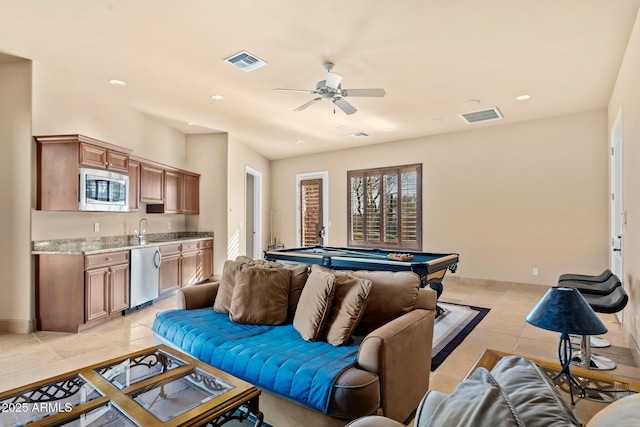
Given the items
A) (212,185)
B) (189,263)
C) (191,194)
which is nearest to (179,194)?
→ (191,194)

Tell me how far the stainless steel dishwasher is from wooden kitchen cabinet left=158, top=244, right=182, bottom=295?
11cm

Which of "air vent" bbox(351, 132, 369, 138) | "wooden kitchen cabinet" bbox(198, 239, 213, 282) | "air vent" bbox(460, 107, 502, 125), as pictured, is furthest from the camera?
"air vent" bbox(351, 132, 369, 138)

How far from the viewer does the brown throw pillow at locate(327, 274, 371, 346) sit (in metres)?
2.20

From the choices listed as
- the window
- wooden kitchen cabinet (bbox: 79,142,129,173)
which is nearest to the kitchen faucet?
wooden kitchen cabinet (bbox: 79,142,129,173)

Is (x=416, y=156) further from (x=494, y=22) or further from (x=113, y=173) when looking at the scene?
(x=113, y=173)

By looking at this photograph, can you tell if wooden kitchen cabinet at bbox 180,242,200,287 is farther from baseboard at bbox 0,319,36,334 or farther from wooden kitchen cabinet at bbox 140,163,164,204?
baseboard at bbox 0,319,36,334

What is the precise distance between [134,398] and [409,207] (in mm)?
6008

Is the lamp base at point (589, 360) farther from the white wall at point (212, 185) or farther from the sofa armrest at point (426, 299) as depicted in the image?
the white wall at point (212, 185)

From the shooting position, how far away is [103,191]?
174 inches

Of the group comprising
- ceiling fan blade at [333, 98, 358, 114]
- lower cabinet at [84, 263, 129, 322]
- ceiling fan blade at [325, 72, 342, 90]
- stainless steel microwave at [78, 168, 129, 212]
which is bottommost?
lower cabinet at [84, 263, 129, 322]

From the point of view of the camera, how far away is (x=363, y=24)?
297 cm

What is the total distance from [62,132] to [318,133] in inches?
155

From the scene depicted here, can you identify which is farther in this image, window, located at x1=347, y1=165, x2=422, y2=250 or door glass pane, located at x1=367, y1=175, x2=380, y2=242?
door glass pane, located at x1=367, y1=175, x2=380, y2=242

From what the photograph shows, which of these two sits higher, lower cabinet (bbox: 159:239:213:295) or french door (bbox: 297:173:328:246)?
french door (bbox: 297:173:328:246)
